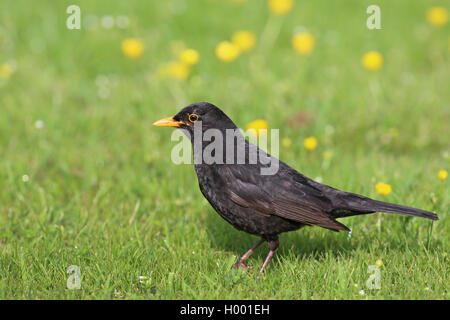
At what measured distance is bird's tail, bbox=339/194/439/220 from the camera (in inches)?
167

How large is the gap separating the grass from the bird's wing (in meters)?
0.46

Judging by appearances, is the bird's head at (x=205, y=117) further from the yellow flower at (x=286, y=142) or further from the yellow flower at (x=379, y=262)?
the yellow flower at (x=286, y=142)

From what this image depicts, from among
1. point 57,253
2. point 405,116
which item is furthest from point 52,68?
point 405,116

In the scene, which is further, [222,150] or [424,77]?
[424,77]

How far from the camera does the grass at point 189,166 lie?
4410 millimetres

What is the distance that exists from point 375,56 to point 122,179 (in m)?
3.82

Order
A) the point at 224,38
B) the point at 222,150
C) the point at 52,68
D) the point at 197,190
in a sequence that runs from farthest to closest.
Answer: the point at 224,38 → the point at 52,68 → the point at 197,190 → the point at 222,150

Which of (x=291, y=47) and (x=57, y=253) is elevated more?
(x=291, y=47)

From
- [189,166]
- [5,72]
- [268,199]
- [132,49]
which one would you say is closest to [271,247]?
[268,199]

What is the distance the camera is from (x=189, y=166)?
6309 mm

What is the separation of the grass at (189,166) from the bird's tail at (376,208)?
46cm

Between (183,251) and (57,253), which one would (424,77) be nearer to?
(183,251)

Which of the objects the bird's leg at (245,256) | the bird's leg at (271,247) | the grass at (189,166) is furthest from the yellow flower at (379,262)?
the bird's leg at (245,256)

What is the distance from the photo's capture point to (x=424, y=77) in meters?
8.54
